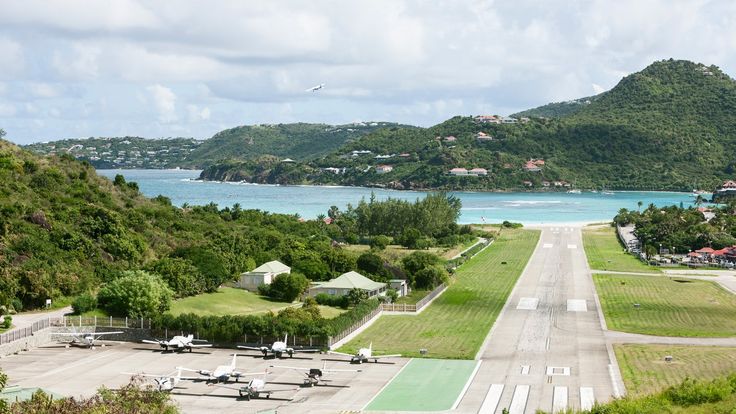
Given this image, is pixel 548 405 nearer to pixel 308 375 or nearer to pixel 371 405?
pixel 371 405

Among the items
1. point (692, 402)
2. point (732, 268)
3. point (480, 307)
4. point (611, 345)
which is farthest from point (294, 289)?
point (732, 268)

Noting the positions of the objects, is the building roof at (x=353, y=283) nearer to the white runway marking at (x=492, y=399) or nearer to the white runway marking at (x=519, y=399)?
the white runway marking at (x=492, y=399)

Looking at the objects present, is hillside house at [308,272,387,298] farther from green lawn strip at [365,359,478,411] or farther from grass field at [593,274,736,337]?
green lawn strip at [365,359,478,411]

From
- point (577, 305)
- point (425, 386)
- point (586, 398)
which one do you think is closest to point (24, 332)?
point (425, 386)

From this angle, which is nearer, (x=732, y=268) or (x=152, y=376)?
(x=152, y=376)

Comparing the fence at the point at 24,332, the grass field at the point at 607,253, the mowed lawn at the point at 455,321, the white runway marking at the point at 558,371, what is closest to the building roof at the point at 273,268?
the mowed lawn at the point at 455,321

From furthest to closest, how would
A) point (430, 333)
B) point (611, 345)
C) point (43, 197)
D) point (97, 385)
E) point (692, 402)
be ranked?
point (43, 197), point (430, 333), point (611, 345), point (97, 385), point (692, 402)
